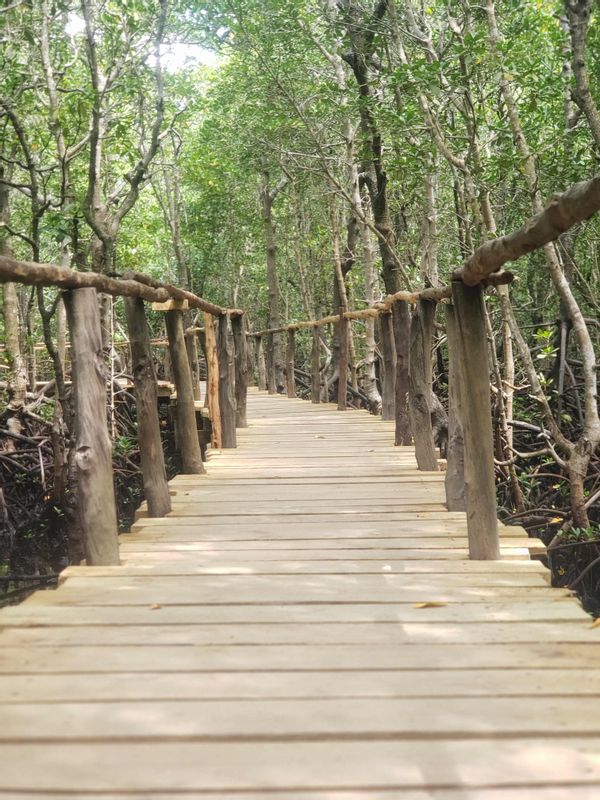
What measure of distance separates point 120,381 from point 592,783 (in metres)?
10.8

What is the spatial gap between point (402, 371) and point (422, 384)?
4.34 ft

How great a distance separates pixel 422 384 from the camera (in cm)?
520

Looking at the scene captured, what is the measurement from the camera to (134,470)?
10195mm

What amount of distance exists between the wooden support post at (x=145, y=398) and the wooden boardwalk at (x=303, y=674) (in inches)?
16.5

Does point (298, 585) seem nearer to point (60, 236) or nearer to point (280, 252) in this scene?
point (60, 236)

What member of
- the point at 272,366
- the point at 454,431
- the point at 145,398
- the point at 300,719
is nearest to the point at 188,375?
the point at 145,398

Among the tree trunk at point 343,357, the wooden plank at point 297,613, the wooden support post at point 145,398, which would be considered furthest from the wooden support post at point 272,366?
the wooden plank at point 297,613

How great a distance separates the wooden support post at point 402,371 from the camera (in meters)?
6.36

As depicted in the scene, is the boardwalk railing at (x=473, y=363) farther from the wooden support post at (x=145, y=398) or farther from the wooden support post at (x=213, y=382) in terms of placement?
the wooden support post at (x=213, y=382)

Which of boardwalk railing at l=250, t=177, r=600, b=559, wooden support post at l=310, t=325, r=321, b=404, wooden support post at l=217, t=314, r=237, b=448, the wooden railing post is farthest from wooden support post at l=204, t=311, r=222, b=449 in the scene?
wooden support post at l=310, t=325, r=321, b=404

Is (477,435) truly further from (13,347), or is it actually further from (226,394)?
(13,347)

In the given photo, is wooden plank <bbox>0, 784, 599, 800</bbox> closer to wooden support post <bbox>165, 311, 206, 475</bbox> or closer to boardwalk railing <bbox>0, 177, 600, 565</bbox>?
boardwalk railing <bbox>0, 177, 600, 565</bbox>

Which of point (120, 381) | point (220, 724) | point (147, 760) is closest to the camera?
point (147, 760)

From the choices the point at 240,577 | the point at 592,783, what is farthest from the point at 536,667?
the point at 240,577
